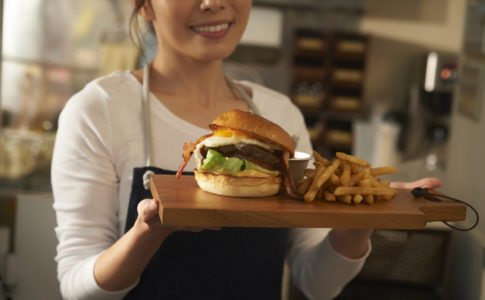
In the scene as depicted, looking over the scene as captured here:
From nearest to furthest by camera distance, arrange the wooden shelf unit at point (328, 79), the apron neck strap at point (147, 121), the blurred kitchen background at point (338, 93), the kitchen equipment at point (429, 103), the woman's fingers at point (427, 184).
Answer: the woman's fingers at point (427, 184) < the apron neck strap at point (147, 121) < the blurred kitchen background at point (338, 93) < the kitchen equipment at point (429, 103) < the wooden shelf unit at point (328, 79)

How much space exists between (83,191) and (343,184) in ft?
2.09

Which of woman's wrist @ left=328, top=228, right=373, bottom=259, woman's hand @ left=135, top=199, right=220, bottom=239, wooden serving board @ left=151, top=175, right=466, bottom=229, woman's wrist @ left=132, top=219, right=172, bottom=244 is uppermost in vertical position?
wooden serving board @ left=151, top=175, right=466, bottom=229

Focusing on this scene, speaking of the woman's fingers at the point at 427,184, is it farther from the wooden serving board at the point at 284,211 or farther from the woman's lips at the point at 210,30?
the woman's lips at the point at 210,30

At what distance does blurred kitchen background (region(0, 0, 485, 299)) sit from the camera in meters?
1.95

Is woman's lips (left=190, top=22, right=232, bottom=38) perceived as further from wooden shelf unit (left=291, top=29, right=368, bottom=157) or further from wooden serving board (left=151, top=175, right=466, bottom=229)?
wooden shelf unit (left=291, top=29, right=368, bottom=157)

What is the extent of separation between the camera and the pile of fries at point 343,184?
1201 millimetres

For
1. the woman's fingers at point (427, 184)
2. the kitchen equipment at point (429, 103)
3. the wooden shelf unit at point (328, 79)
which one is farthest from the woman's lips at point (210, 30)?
the kitchen equipment at point (429, 103)

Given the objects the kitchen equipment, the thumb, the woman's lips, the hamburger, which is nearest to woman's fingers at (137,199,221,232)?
the thumb

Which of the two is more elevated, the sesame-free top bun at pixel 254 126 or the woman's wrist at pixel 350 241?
the sesame-free top bun at pixel 254 126

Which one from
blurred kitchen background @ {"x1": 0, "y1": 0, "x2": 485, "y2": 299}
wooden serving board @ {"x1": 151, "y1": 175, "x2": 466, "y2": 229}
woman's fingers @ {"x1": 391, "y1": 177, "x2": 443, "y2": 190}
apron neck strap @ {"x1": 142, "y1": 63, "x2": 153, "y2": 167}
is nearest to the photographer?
wooden serving board @ {"x1": 151, "y1": 175, "x2": 466, "y2": 229}

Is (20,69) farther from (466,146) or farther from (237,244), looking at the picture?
(466,146)

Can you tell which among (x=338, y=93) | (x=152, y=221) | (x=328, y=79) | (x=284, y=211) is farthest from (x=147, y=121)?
(x=338, y=93)

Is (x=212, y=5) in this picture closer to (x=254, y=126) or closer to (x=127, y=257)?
(x=254, y=126)

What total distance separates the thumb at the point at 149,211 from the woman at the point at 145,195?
4.3 inches
